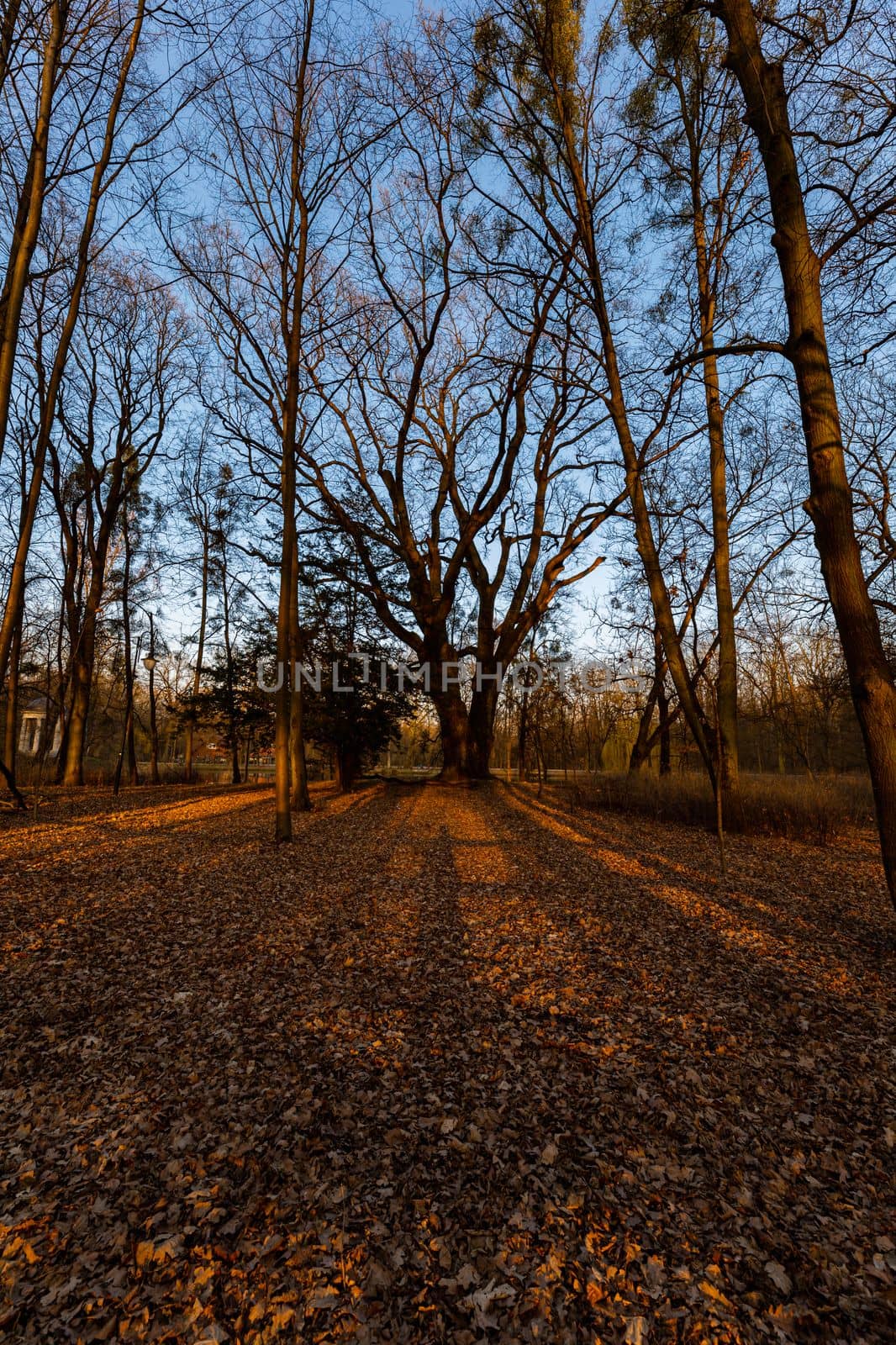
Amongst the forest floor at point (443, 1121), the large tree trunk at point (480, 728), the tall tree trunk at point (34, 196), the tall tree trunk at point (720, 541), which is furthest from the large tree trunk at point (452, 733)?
the tall tree trunk at point (34, 196)

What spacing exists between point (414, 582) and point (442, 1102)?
13346 millimetres

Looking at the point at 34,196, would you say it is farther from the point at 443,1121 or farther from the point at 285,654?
the point at 443,1121

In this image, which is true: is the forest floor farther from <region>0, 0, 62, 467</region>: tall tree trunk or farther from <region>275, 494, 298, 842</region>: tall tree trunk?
<region>0, 0, 62, 467</region>: tall tree trunk

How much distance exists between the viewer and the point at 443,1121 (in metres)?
2.33

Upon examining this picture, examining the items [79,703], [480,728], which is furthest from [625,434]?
[79,703]

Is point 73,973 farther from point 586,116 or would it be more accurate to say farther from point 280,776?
point 586,116

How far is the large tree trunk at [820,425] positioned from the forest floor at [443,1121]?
152 centimetres

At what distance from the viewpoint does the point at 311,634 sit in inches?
586

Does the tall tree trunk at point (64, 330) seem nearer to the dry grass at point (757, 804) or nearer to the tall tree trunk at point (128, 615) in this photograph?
the tall tree trunk at point (128, 615)

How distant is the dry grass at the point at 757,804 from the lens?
9.20m

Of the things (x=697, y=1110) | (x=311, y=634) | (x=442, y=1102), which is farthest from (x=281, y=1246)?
(x=311, y=634)

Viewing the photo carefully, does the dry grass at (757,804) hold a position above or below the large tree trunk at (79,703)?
below

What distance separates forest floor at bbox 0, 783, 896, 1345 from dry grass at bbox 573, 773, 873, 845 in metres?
4.24

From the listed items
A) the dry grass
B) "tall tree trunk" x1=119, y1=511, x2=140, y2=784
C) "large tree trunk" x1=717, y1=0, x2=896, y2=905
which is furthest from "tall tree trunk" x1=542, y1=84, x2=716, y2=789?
"tall tree trunk" x1=119, y1=511, x2=140, y2=784
